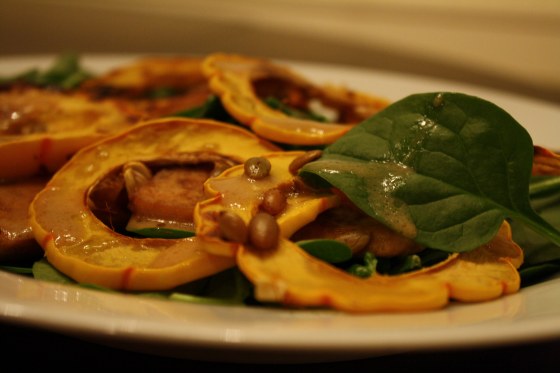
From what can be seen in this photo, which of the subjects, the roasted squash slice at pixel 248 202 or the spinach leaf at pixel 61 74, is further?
the spinach leaf at pixel 61 74

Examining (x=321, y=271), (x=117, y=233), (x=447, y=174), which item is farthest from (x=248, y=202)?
(x=447, y=174)

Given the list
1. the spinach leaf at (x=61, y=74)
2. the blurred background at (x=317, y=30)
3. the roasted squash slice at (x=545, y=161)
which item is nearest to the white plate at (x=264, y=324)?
the roasted squash slice at (x=545, y=161)

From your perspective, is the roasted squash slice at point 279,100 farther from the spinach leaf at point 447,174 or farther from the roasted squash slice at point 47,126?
the roasted squash slice at point 47,126

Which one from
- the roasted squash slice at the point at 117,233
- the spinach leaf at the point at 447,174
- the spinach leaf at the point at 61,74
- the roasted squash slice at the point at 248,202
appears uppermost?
the spinach leaf at the point at 447,174

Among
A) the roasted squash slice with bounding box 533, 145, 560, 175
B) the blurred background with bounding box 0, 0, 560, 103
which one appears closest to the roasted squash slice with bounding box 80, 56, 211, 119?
the roasted squash slice with bounding box 533, 145, 560, 175

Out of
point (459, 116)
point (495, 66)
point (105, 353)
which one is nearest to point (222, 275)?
point (105, 353)

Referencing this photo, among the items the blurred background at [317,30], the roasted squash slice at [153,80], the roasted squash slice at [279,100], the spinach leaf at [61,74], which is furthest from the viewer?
the blurred background at [317,30]

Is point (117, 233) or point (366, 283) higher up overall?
point (366, 283)

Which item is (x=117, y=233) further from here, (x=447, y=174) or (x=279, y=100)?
(x=279, y=100)
